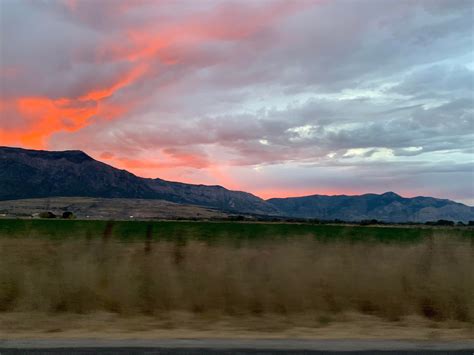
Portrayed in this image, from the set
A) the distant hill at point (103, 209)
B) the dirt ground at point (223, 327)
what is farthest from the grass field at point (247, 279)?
the distant hill at point (103, 209)

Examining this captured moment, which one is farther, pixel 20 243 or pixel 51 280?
pixel 20 243

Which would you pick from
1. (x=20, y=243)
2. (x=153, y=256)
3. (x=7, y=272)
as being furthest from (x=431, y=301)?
(x=20, y=243)

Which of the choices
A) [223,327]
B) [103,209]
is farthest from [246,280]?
[103,209]

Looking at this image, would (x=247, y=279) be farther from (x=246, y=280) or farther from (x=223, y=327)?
(x=223, y=327)

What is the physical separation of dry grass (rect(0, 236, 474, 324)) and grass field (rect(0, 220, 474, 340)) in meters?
0.03

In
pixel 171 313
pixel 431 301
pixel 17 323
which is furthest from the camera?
pixel 431 301

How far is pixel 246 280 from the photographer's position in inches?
608

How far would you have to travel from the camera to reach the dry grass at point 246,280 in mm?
14445

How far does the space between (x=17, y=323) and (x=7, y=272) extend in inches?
140

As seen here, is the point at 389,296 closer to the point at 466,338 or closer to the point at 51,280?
the point at 466,338

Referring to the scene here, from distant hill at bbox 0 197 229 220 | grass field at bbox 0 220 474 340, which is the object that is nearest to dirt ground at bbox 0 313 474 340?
grass field at bbox 0 220 474 340

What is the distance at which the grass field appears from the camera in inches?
567

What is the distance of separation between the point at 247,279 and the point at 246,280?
71 millimetres

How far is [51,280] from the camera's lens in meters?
15.3
